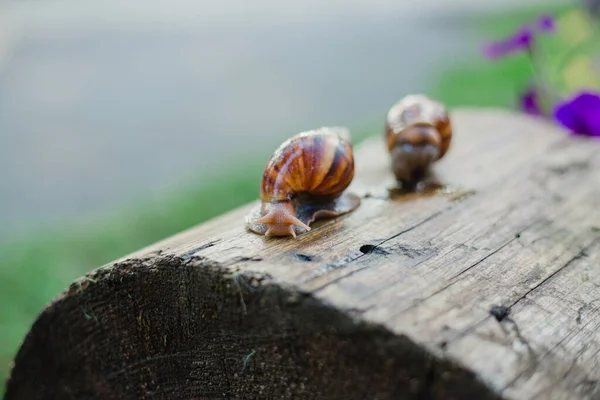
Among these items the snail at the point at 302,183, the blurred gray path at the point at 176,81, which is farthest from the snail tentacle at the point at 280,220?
the blurred gray path at the point at 176,81

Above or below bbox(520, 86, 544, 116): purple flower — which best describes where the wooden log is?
below

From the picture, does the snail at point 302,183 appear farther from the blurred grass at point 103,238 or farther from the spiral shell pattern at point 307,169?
the blurred grass at point 103,238

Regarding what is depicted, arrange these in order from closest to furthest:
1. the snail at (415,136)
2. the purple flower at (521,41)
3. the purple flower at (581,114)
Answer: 1. the snail at (415,136)
2. the purple flower at (581,114)
3. the purple flower at (521,41)

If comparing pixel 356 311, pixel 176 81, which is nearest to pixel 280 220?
pixel 356 311

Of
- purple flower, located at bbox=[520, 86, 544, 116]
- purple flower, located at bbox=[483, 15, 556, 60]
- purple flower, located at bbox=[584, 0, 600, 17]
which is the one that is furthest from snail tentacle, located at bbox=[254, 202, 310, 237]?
purple flower, located at bbox=[584, 0, 600, 17]

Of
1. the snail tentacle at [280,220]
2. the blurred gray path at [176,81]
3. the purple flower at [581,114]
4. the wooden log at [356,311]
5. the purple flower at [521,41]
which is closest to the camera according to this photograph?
the wooden log at [356,311]

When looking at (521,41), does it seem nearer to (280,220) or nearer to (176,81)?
(280,220)

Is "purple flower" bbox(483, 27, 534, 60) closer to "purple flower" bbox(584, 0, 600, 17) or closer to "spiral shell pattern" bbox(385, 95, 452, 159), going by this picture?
"spiral shell pattern" bbox(385, 95, 452, 159)
